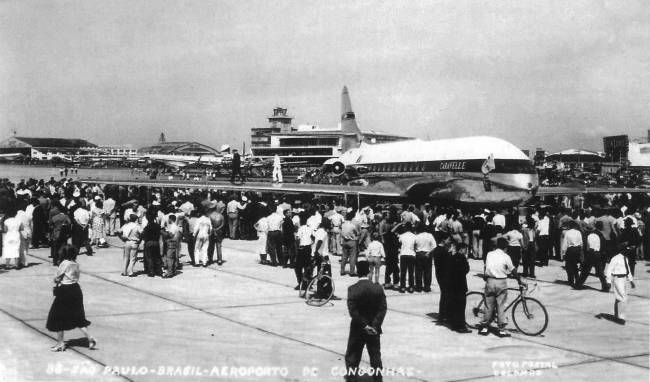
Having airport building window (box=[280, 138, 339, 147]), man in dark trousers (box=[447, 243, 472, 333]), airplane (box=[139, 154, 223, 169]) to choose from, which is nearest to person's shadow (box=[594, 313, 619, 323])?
man in dark trousers (box=[447, 243, 472, 333])

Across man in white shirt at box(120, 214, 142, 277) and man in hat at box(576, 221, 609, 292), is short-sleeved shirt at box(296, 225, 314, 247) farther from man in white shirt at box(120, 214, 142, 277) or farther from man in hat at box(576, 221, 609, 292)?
man in hat at box(576, 221, 609, 292)

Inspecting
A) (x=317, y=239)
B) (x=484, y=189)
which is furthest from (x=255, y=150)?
(x=317, y=239)

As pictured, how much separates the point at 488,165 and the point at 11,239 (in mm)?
19449

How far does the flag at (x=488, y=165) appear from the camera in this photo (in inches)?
1055

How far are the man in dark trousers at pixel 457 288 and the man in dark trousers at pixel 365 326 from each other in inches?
138

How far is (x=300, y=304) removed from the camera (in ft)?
42.3

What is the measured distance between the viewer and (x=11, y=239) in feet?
50.8

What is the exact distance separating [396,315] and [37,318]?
6741mm

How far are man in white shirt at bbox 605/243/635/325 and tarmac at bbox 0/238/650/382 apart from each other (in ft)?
0.80

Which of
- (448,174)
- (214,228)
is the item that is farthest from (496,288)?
(448,174)

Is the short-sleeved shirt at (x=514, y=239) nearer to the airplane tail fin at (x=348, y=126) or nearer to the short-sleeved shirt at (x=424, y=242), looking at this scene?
the short-sleeved shirt at (x=424, y=242)

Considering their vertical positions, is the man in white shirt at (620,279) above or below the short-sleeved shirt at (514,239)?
below

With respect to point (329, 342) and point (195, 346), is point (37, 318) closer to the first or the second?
point (195, 346)

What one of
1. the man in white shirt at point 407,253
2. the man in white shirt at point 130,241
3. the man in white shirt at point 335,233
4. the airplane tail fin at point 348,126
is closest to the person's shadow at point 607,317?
the man in white shirt at point 407,253
